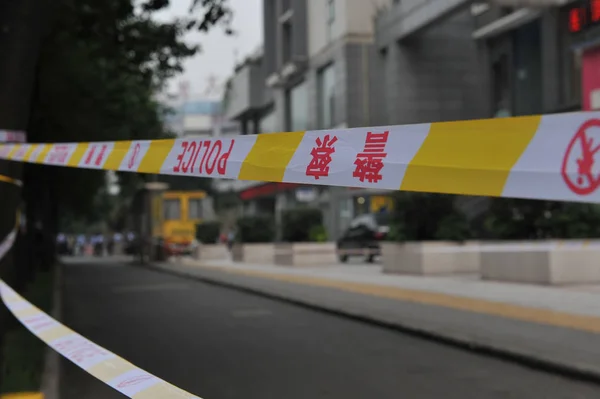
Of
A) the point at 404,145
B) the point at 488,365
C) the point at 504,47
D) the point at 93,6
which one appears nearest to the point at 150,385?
the point at 404,145

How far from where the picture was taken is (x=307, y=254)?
2392 centimetres

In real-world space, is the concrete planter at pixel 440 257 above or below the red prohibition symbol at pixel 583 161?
below

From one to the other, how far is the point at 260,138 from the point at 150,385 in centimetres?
144

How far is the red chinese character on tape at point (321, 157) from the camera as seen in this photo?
354cm

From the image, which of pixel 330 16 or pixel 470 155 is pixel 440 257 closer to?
pixel 470 155

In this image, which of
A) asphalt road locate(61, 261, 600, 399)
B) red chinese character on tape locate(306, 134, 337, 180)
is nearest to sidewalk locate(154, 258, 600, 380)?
asphalt road locate(61, 261, 600, 399)

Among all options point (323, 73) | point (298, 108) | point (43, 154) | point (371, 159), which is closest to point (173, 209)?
point (298, 108)

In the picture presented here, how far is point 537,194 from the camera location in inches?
110

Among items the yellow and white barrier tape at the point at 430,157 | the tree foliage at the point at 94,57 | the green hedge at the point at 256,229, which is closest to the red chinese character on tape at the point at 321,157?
the yellow and white barrier tape at the point at 430,157

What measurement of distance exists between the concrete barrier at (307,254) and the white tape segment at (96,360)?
58.3ft

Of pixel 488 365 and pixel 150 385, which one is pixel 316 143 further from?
pixel 488 365

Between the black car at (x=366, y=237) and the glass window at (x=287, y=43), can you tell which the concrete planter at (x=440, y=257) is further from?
the glass window at (x=287, y=43)

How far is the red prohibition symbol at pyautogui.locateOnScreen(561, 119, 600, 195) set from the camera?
2.66 meters

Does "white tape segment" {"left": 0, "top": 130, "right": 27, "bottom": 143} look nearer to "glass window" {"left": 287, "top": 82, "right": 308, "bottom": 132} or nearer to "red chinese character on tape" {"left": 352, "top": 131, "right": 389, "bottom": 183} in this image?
"red chinese character on tape" {"left": 352, "top": 131, "right": 389, "bottom": 183}
